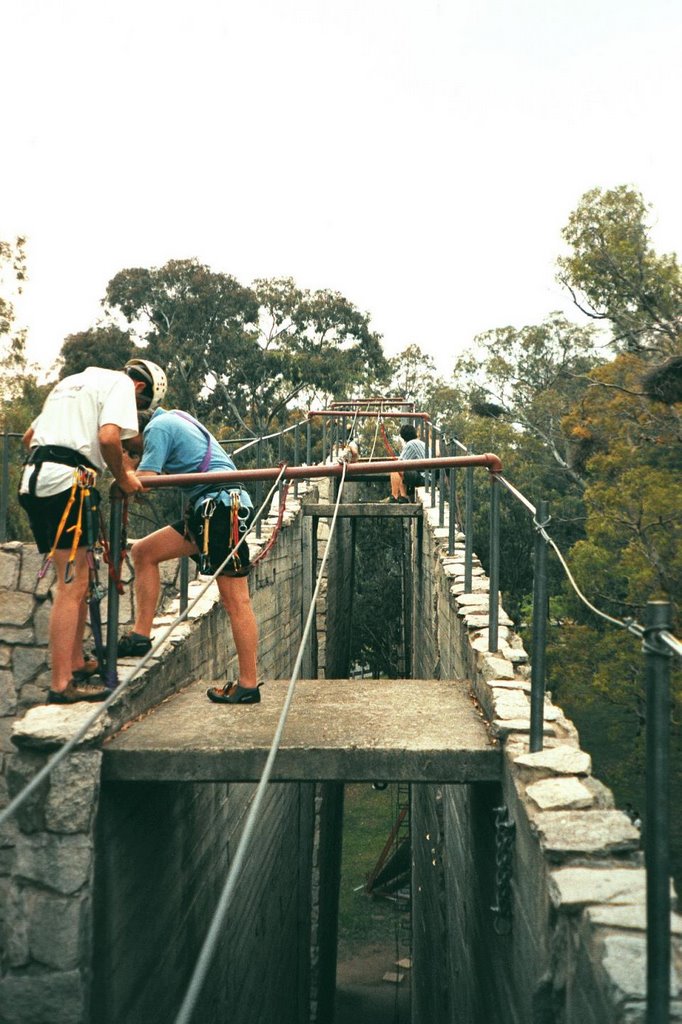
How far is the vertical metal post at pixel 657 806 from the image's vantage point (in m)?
1.98

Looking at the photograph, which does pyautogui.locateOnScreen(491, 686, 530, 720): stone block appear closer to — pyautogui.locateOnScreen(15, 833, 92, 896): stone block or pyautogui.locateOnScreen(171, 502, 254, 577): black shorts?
pyautogui.locateOnScreen(171, 502, 254, 577): black shorts

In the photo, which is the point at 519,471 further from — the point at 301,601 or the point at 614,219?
the point at 301,601

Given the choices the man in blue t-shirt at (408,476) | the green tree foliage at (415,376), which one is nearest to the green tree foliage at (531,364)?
the green tree foliage at (415,376)

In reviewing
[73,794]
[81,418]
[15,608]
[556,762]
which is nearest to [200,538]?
[81,418]

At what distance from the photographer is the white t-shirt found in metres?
3.93

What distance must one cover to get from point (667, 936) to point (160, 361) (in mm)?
25395

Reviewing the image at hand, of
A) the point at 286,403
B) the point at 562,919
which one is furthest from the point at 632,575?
the point at 562,919

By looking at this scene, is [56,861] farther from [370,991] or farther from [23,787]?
[370,991]

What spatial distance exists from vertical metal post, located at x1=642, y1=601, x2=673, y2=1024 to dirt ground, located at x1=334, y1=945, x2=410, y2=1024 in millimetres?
11218

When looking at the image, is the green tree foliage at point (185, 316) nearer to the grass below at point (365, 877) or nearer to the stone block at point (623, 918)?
the grass below at point (365, 877)

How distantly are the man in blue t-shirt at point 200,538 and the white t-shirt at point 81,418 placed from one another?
469mm

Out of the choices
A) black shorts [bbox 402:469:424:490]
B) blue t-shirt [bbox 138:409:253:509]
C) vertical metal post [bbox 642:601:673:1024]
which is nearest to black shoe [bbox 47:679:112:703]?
blue t-shirt [bbox 138:409:253:509]

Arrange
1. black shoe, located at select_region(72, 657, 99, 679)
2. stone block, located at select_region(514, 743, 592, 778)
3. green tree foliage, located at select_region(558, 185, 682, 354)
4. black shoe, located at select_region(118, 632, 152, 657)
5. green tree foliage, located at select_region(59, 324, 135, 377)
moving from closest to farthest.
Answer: stone block, located at select_region(514, 743, 592, 778) → black shoe, located at select_region(72, 657, 99, 679) → black shoe, located at select_region(118, 632, 152, 657) → green tree foliage, located at select_region(558, 185, 682, 354) → green tree foliage, located at select_region(59, 324, 135, 377)

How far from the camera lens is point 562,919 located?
2.60 m
